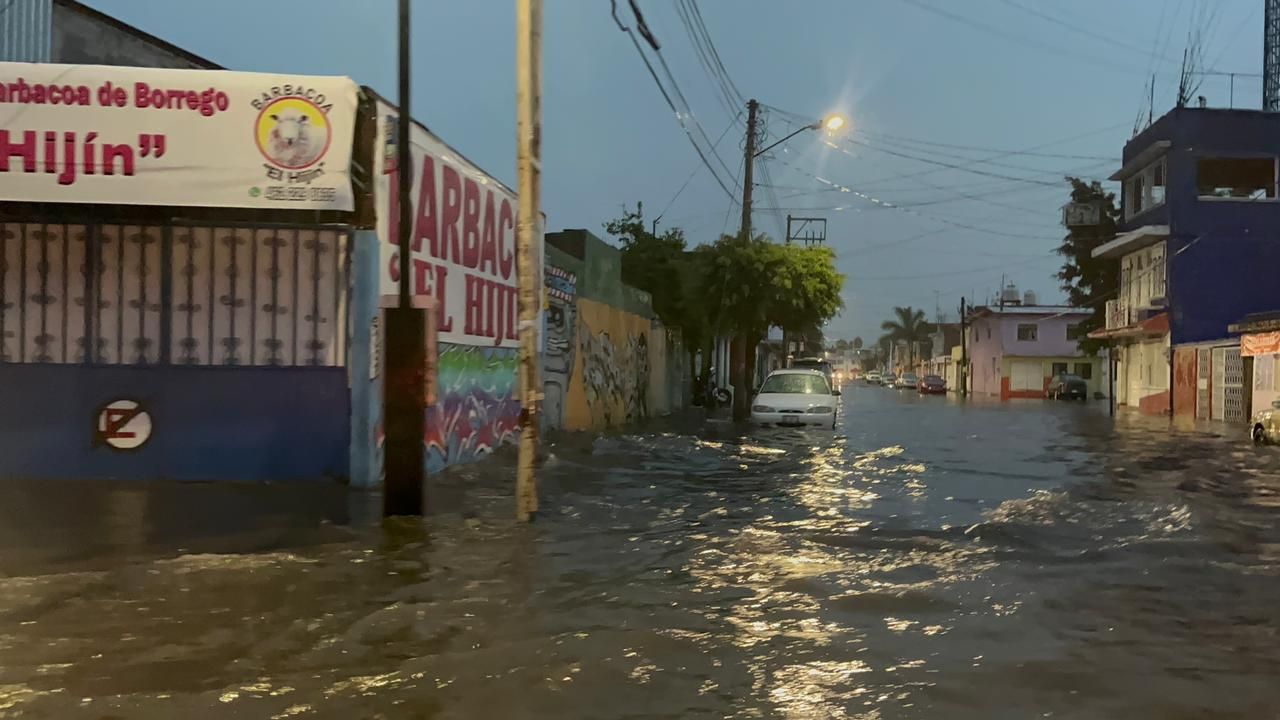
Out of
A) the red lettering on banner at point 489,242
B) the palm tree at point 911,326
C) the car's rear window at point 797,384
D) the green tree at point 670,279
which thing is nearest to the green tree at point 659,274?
the green tree at point 670,279

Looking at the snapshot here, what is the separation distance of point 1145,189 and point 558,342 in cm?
2958

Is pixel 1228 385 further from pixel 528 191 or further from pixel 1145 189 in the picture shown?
pixel 528 191

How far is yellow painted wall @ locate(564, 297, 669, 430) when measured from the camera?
18875 millimetres

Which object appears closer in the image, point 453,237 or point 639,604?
point 639,604

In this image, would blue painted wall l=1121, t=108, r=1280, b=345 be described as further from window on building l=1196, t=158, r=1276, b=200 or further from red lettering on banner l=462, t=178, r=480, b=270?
red lettering on banner l=462, t=178, r=480, b=270

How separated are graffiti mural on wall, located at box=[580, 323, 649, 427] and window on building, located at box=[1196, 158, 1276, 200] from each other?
24006 millimetres

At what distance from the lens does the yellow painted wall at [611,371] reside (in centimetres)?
1888

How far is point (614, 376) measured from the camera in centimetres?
2158

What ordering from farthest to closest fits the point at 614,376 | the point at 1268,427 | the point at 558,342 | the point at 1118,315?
the point at 1118,315 < the point at 614,376 < the point at 1268,427 < the point at 558,342

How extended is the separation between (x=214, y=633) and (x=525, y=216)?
13.6 ft

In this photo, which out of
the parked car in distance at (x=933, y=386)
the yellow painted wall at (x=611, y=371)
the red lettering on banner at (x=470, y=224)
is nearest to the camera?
the red lettering on banner at (x=470, y=224)

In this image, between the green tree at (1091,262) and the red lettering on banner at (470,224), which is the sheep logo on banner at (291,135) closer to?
the red lettering on banner at (470,224)

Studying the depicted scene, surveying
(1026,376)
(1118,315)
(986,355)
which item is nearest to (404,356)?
(1118,315)

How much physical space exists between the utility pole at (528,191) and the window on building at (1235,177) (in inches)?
1351
